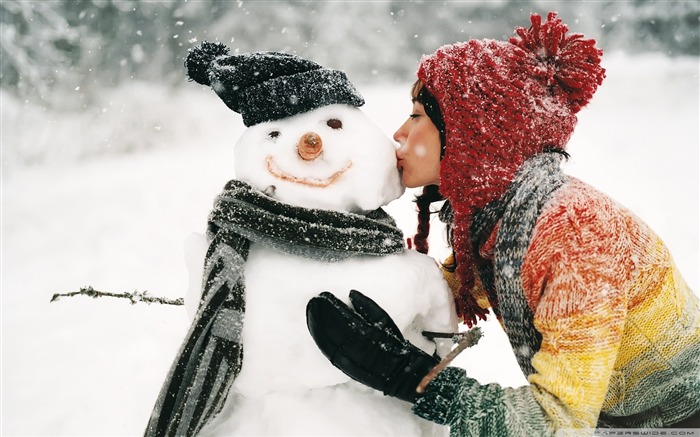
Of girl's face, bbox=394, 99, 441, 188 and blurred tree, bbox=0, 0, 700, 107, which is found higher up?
blurred tree, bbox=0, 0, 700, 107

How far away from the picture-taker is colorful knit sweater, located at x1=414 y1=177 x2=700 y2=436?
2.94 feet

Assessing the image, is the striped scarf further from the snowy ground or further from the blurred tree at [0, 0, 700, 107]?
the blurred tree at [0, 0, 700, 107]

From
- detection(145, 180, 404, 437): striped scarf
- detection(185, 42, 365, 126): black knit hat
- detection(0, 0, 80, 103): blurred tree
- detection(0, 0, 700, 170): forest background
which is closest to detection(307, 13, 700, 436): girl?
detection(145, 180, 404, 437): striped scarf

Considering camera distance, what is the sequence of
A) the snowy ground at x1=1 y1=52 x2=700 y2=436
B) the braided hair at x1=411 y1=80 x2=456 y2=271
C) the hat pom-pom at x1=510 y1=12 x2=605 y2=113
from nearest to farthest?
the hat pom-pom at x1=510 y1=12 x2=605 y2=113, the braided hair at x1=411 y1=80 x2=456 y2=271, the snowy ground at x1=1 y1=52 x2=700 y2=436

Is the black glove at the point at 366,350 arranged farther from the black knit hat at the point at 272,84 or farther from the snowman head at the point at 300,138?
the black knit hat at the point at 272,84

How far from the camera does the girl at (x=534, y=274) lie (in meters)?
0.91

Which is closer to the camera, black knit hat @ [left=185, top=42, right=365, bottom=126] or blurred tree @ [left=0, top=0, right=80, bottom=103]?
black knit hat @ [left=185, top=42, right=365, bottom=126]

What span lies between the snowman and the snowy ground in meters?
1.29

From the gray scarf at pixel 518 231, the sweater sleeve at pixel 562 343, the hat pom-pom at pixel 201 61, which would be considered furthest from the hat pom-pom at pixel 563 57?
the hat pom-pom at pixel 201 61

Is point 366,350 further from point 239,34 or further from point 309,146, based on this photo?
point 239,34

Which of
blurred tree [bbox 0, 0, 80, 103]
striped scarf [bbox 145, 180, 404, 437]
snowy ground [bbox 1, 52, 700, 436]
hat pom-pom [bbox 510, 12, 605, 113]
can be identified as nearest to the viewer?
striped scarf [bbox 145, 180, 404, 437]

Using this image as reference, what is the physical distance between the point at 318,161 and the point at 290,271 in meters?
0.23

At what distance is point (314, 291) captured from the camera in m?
1.03

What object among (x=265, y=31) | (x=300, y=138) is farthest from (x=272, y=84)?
(x=265, y=31)
